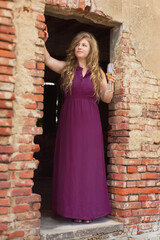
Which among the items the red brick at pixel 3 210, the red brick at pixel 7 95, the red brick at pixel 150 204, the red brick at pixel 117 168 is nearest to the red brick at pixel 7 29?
the red brick at pixel 7 95

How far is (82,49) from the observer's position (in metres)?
3.60

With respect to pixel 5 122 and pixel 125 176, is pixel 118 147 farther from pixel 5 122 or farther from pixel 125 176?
pixel 5 122

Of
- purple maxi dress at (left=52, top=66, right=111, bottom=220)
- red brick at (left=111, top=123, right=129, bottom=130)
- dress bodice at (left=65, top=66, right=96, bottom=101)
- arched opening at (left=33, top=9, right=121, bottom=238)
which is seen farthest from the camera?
arched opening at (left=33, top=9, right=121, bottom=238)

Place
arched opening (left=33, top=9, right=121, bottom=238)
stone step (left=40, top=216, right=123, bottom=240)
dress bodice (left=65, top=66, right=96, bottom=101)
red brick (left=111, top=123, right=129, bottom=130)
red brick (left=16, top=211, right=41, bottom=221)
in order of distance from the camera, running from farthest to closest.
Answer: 1. arched opening (left=33, top=9, right=121, bottom=238)
2. red brick (left=111, top=123, right=129, bottom=130)
3. dress bodice (left=65, top=66, right=96, bottom=101)
4. stone step (left=40, top=216, right=123, bottom=240)
5. red brick (left=16, top=211, right=41, bottom=221)

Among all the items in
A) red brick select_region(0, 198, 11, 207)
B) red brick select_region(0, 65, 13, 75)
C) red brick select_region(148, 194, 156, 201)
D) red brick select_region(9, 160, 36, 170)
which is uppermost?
red brick select_region(0, 65, 13, 75)

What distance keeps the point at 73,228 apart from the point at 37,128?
1092 millimetres

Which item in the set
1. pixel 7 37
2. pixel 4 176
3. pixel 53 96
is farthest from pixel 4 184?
pixel 53 96

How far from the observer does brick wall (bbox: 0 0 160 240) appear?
2.77 m

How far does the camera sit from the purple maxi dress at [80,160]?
3441mm

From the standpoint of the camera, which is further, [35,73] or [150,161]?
[150,161]

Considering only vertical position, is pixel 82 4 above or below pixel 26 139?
above

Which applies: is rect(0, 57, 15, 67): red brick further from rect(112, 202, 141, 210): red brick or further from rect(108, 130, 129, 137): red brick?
rect(112, 202, 141, 210): red brick

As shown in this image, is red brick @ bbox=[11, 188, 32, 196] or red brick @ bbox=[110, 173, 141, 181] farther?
red brick @ bbox=[110, 173, 141, 181]

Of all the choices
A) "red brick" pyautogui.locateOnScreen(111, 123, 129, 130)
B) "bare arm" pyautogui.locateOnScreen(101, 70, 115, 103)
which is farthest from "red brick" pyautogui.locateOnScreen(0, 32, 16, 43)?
"red brick" pyautogui.locateOnScreen(111, 123, 129, 130)
